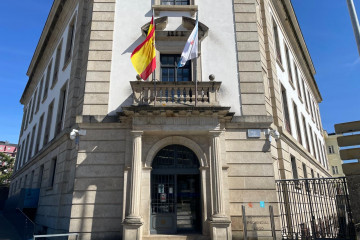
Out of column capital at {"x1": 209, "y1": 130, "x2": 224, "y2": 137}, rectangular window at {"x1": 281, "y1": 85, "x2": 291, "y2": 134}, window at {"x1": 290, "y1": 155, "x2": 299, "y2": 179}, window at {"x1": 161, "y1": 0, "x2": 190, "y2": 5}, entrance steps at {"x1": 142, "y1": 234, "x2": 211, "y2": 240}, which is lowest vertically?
entrance steps at {"x1": 142, "y1": 234, "x2": 211, "y2": 240}

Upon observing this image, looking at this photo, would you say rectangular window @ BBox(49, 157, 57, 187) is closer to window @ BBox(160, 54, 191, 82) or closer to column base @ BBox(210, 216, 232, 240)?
window @ BBox(160, 54, 191, 82)

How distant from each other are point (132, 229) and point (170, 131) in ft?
12.4

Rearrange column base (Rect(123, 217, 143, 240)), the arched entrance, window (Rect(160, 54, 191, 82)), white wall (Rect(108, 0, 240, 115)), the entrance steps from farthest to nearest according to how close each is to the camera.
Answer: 1. window (Rect(160, 54, 191, 82))
2. white wall (Rect(108, 0, 240, 115))
3. the arched entrance
4. the entrance steps
5. column base (Rect(123, 217, 143, 240))

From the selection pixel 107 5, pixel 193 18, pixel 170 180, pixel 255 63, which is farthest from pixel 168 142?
pixel 107 5

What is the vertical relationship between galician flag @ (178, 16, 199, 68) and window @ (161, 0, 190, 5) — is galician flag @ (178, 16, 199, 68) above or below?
below

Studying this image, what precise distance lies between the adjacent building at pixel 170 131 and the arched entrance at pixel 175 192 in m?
0.04

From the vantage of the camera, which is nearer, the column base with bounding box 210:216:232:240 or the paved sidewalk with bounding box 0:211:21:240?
the column base with bounding box 210:216:232:240

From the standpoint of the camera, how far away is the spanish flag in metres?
10.5

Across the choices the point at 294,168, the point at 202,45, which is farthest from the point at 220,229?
the point at 202,45

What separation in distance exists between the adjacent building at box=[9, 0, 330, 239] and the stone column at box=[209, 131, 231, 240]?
4cm

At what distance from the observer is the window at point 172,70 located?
39.4 ft

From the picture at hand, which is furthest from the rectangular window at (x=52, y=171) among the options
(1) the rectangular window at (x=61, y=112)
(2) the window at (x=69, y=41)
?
(2) the window at (x=69, y=41)

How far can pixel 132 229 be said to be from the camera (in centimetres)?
924

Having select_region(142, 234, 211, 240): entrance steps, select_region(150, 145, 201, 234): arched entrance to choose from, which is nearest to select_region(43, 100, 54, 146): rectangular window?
select_region(150, 145, 201, 234): arched entrance
